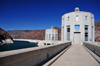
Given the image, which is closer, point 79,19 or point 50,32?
point 79,19

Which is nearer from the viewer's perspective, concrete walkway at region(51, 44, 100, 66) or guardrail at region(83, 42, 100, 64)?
concrete walkway at region(51, 44, 100, 66)

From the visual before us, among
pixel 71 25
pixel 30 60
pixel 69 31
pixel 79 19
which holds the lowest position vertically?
pixel 30 60

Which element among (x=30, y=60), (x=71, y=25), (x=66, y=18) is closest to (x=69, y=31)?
(x=71, y=25)

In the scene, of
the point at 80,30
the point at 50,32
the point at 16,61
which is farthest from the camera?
the point at 50,32

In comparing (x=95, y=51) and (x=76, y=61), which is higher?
(x=95, y=51)

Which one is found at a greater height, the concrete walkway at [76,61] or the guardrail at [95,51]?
the guardrail at [95,51]

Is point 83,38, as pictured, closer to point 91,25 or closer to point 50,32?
point 91,25

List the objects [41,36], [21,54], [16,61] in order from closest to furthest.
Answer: [16,61]
[21,54]
[41,36]

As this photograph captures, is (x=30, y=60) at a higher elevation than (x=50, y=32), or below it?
below

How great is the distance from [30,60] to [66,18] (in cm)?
2552

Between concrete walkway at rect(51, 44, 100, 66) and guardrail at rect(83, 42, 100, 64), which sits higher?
guardrail at rect(83, 42, 100, 64)

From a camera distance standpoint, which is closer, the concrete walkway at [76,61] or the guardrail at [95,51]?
the concrete walkway at [76,61]

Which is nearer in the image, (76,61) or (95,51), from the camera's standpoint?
(76,61)

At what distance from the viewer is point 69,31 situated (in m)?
27.2
